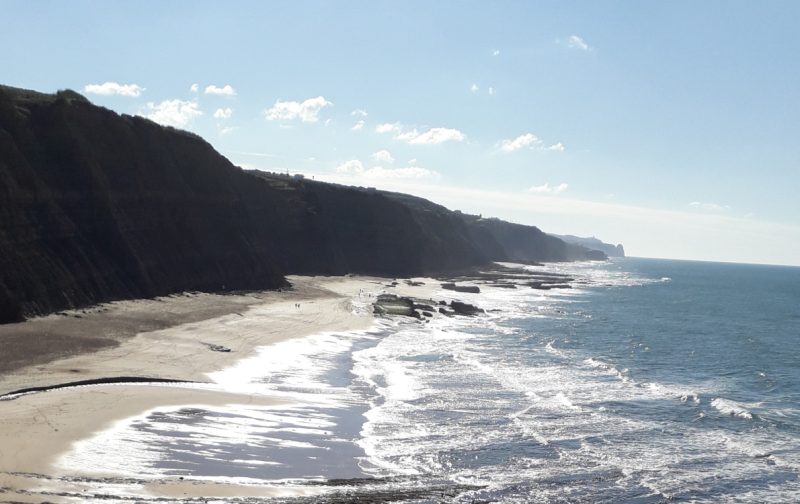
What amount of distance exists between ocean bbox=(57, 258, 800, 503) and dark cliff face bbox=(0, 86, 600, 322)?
1435cm

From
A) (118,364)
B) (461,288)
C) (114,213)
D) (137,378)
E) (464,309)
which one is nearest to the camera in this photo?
(137,378)

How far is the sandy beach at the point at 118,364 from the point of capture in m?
18.2

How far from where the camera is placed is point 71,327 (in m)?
38.6

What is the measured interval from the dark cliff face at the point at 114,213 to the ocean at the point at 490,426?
14352mm

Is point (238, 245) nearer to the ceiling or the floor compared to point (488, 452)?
nearer to the ceiling

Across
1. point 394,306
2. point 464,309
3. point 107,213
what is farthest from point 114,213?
point 464,309

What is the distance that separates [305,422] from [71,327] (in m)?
18.4

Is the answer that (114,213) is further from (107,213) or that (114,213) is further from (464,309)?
(464,309)

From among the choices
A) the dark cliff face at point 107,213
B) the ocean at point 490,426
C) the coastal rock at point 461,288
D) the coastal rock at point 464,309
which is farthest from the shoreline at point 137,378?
the coastal rock at point 461,288

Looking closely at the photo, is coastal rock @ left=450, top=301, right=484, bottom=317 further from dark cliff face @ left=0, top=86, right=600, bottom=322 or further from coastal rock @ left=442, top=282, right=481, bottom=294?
coastal rock @ left=442, top=282, right=481, bottom=294

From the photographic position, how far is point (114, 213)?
180 feet

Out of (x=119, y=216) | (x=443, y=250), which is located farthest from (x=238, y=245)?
(x=443, y=250)

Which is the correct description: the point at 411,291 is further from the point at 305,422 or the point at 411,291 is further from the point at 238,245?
the point at 305,422

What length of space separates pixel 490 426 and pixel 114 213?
38557 millimetres
